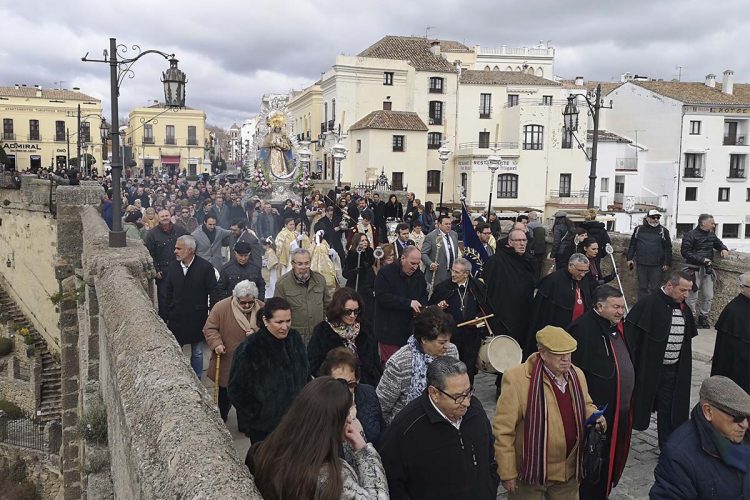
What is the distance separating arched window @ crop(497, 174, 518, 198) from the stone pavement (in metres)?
35.0

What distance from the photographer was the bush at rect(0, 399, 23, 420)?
20.7 meters

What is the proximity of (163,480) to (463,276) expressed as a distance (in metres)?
4.33

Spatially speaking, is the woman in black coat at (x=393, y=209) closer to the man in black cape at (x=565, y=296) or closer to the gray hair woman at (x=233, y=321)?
the man in black cape at (x=565, y=296)

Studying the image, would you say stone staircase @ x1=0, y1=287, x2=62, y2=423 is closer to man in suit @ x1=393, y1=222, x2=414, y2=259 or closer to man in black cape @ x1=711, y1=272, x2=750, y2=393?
man in suit @ x1=393, y1=222, x2=414, y2=259

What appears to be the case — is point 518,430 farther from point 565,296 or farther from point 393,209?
point 393,209

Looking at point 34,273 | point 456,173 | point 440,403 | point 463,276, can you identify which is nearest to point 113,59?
point 463,276

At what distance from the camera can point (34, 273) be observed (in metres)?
21.5

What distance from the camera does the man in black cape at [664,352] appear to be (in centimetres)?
524

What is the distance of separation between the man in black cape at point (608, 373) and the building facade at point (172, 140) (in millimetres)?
61078

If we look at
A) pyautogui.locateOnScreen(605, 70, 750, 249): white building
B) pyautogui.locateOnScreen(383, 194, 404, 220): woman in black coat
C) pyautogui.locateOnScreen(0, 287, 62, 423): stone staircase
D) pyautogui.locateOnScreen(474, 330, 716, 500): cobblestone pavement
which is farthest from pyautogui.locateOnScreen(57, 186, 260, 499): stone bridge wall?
pyautogui.locateOnScreen(605, 70, 750, 249): white building

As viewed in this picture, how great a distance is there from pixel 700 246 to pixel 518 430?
6.25 m

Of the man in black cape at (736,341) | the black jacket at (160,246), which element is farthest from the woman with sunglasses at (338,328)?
the black jacket at (160,246)

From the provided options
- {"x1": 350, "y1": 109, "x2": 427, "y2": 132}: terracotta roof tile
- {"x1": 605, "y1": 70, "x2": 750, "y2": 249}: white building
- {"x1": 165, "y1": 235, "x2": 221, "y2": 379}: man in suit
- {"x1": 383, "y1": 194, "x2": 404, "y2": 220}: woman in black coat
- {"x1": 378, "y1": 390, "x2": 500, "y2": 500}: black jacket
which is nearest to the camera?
{"x1": 378, "y1": 390, "x2": 500, "y2": 500}: black jacket

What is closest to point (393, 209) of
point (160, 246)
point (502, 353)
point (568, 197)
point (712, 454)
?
point (160, 246)
